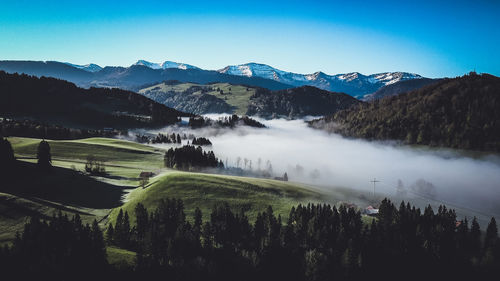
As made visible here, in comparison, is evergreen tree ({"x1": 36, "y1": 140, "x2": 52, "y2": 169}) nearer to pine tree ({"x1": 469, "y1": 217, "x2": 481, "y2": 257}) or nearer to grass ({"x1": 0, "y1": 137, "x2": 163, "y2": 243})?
grass ({"x1": 0, "y1": 137, "x2": 163, "y2": 243})

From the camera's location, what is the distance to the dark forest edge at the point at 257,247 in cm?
6956

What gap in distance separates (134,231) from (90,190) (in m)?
43.3

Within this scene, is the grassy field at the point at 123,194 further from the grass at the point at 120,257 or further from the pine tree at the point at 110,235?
the grass at the point at 120,257

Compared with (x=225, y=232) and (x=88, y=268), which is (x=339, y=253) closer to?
(x=225, y=232)

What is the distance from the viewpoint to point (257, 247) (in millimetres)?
91938

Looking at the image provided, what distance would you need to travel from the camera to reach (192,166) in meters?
197

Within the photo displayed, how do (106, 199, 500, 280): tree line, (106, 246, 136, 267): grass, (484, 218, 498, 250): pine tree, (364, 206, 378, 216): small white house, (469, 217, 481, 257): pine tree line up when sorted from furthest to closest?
(364, 206, 378, 216): small white house < (469, 217, 481, 257): pine tree < (484, 218, 498, 250): pine tree < (106, 199, 500, 280): tree line < (106, 246, 136, 267): grass

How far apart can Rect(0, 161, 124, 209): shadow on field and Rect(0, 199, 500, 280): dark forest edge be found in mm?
23330

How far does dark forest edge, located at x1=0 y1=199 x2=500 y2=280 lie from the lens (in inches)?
2739

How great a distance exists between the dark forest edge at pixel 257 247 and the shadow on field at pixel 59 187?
23330 millimetres

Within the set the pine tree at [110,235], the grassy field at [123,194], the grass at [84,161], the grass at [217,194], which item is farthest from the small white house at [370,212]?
the grass at [84,161]

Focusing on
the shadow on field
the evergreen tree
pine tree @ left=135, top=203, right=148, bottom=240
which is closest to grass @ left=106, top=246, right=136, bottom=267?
pine tree @ left=135, top=203, right=148, bottom=240

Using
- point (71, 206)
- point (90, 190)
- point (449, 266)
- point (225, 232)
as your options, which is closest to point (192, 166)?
point (90, 190)

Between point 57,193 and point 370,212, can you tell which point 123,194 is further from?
point 370,212
